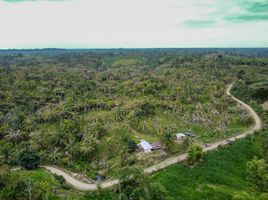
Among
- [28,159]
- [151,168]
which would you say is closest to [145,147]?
[151,168]

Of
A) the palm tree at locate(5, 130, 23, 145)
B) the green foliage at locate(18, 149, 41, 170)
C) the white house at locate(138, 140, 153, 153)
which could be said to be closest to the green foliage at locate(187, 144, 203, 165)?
the white house at locate(138, 140, 153, 153)

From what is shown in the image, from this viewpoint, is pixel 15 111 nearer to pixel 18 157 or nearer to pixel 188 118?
pixel 18 157

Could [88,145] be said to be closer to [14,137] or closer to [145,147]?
[145,147]

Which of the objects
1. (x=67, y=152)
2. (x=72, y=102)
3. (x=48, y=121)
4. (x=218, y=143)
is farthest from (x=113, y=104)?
(x=218, y=143)

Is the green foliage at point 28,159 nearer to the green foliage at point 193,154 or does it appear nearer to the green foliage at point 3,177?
the green foliage at point 3,177

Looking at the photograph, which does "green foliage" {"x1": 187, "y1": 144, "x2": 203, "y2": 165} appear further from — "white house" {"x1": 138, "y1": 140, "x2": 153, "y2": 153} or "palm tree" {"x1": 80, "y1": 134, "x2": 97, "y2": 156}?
"palm tree" {"x1": 80, "y1": 134, "x2": 97, "y2": 156}
